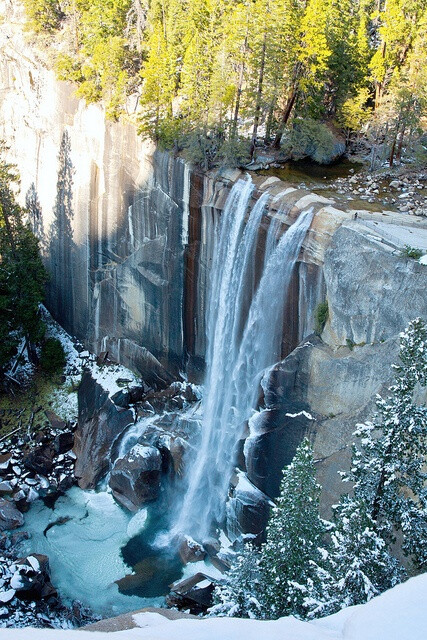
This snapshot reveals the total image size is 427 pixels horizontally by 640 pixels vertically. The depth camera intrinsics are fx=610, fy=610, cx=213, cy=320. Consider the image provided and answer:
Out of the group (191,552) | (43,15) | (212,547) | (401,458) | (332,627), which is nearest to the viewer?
(332,627)

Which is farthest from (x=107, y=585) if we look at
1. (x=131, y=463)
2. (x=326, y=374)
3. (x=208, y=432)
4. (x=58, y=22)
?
(x=58, y=22)

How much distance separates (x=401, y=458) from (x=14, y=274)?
74.8 ft

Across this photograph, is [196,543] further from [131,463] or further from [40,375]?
[40,375]

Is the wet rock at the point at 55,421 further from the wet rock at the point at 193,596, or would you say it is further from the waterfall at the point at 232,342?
the wet rock at the point at 193,596

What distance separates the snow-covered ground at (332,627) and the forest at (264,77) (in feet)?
65.8

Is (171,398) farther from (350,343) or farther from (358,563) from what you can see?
(358,563)

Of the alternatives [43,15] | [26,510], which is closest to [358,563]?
[26,510]

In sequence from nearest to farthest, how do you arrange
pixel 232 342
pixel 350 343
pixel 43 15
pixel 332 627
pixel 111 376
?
1. pixel 332 627
2. pixel 350 343
3. pixel 232 342
4. pixel 111 376
5. pixel 43 15

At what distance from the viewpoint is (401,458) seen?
1366 cm

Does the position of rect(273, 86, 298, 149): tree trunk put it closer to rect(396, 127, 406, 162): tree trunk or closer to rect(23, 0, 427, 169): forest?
rect(23, 0, 427, 169): forest

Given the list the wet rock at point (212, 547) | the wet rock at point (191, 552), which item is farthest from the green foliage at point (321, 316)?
the wet rock at point (191, 552)

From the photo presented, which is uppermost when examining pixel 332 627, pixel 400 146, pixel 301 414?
pixel 400 146

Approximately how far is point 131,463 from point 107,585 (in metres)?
5.37

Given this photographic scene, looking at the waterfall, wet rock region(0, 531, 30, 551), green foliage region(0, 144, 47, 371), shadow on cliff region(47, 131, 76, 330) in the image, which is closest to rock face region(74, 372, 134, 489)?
wet rock region(0, 531, 30, 551)
